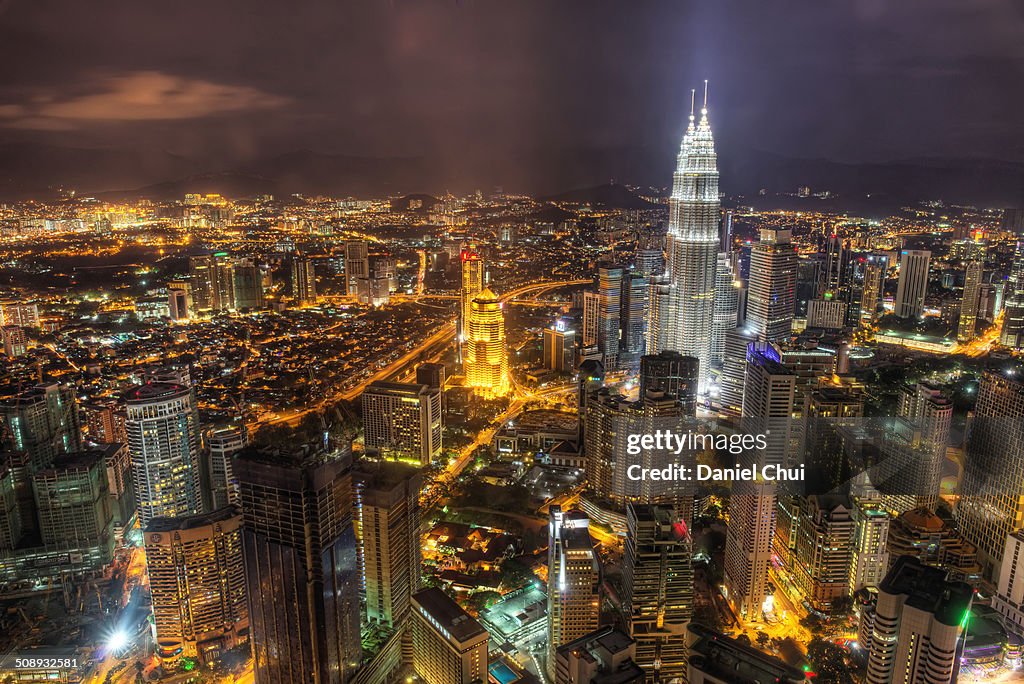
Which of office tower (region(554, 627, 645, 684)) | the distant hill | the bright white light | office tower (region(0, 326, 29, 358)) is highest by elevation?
the distant hill

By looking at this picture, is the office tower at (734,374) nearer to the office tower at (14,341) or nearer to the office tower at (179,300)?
the office tower at (14,341)

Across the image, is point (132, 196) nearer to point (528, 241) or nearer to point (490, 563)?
point (528, 241)

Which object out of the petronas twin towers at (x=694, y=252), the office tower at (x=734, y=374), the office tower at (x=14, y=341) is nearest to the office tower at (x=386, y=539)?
the office tower at (x=734, y=374)

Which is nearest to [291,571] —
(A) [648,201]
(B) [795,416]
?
(B) [795,416]

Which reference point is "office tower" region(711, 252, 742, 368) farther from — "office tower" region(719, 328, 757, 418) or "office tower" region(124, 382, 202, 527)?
"office tower" region(124, 382, 202, 527)

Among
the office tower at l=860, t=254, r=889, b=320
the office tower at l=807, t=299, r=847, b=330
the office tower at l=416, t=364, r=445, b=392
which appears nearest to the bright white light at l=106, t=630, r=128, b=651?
the office tower at l=416, t=364, r=445, b=392

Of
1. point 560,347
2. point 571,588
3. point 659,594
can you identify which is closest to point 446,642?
point 571,588
